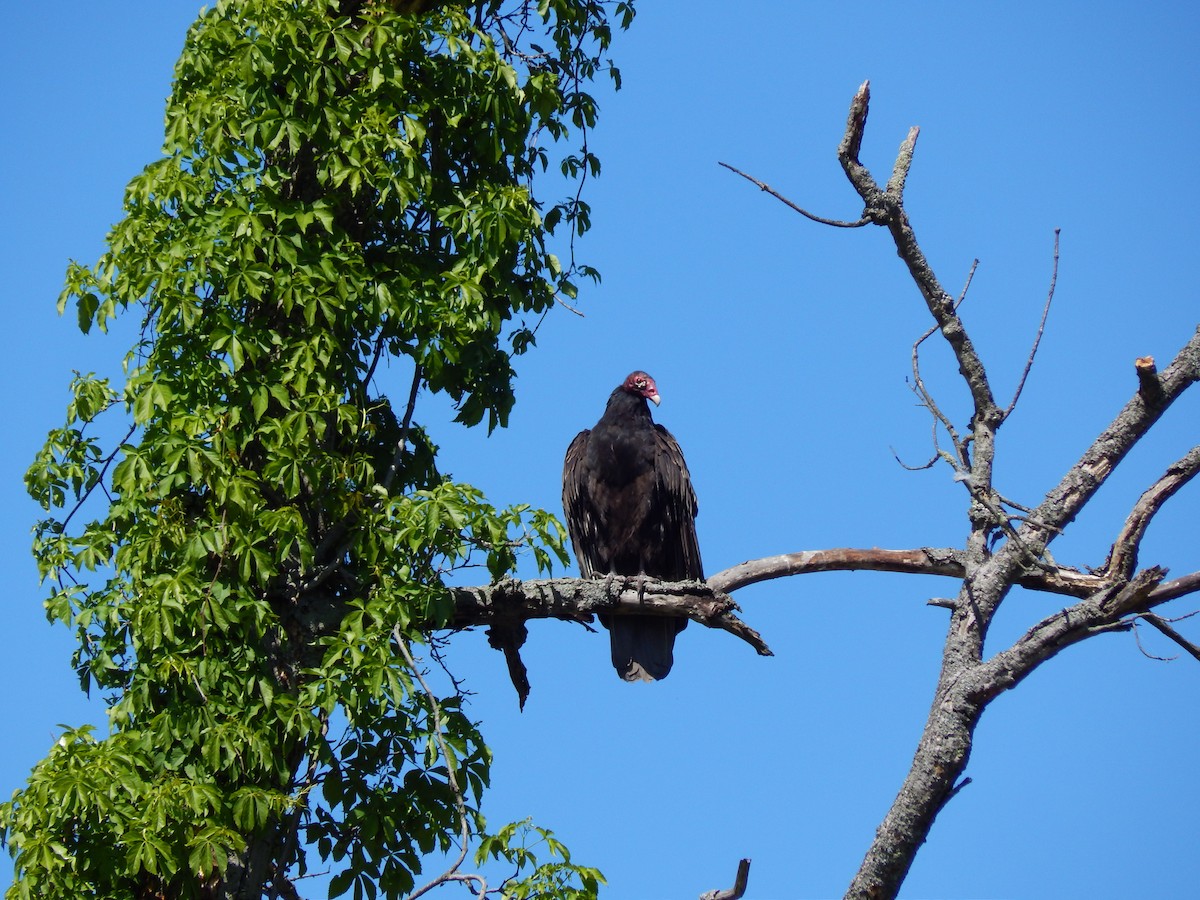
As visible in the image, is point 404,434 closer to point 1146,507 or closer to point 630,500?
point 630,500

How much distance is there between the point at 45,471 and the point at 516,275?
69.1 inches

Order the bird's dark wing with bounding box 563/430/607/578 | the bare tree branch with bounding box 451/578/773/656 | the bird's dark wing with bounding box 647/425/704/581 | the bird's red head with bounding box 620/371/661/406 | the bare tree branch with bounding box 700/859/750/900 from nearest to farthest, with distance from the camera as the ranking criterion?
the bare tree branch with bounding box 700/859/750/900
the bare tree branch with bounding box 451/578/773/656
the bird's dark wing with bounding box 647/425/704/581
the bird's dark wing with bounding box 563/430/607/578
the bird's red head with bounding box 620/371/661/406

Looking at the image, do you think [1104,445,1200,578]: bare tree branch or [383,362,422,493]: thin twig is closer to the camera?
[1104,445,1200,578]: bare tree branch

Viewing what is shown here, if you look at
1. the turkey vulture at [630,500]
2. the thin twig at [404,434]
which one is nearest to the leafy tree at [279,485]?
the thin twig at [404,434]

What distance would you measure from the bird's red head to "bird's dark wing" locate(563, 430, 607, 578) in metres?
0.38

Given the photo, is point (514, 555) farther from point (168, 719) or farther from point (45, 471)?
point (45, 471)

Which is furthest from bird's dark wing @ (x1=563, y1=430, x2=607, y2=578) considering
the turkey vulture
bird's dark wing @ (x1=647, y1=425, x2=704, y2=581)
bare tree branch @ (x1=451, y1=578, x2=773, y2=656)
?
bare tree branch @ (x1=451, y1=578, x2=773, y2=656)

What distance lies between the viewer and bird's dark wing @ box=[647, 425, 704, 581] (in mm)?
5832

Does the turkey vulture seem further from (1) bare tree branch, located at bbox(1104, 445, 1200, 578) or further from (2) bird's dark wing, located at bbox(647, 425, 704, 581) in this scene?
(1) bare tree branch, located at bbox(1104, 445, 1200, 578)

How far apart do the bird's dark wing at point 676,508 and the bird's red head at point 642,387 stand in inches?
15.8

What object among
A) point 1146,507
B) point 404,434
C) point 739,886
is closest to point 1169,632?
point 1146,507

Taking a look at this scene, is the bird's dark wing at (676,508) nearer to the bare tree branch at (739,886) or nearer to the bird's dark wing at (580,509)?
the bird's dark wing at (580,509)

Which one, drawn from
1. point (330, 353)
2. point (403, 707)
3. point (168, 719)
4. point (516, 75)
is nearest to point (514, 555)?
point (403, 707)

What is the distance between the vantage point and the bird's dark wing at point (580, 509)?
6012 millimetres
